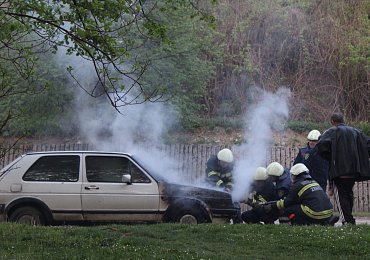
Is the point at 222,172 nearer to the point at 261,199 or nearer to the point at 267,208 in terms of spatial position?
the point at 261,199

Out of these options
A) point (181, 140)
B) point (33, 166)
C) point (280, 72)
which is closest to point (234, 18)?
point (280, 72)

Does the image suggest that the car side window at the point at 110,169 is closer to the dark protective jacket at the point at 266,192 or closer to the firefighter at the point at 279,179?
the dark protective jacket at the point at 266,192

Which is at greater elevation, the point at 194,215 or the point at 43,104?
the point at 43,104

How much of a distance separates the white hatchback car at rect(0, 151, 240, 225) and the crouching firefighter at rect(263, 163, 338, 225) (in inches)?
46.5

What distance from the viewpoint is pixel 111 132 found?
1827 cm

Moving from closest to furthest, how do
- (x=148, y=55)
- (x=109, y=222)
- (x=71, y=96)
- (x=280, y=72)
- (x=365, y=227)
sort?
1. (x=365, y=227)
2. (x=109, y=222)
3. (x=148, y=55)
4. (x=71, y=96)
5. (x=280, y=72)

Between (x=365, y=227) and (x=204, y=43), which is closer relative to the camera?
(x=365, y=227)

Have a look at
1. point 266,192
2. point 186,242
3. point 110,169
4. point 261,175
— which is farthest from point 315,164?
point 186,242

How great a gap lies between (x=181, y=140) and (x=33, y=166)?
26.6ft

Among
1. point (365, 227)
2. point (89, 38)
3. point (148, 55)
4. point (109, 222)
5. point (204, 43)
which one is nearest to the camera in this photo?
point (89, 38)

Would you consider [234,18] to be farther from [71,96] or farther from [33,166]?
[33,166]

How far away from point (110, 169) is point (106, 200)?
2.06 ft

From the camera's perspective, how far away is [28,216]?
10789mm

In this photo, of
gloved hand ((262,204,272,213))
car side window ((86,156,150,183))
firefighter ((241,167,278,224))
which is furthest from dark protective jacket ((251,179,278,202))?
car side window ((86,156,150,183))
